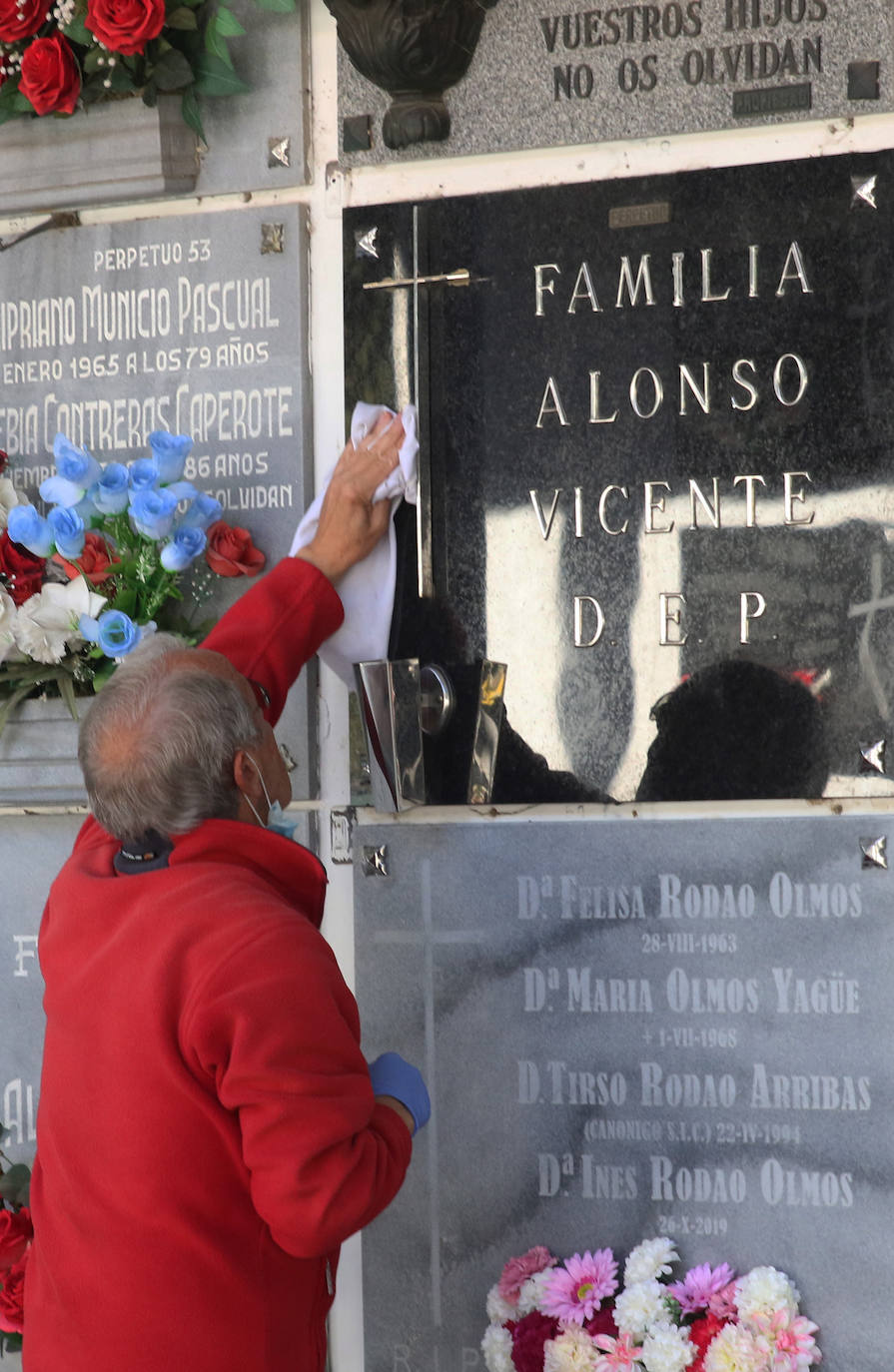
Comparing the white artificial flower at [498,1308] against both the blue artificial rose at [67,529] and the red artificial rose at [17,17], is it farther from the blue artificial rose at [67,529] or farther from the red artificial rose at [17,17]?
the red artificial rose at [17,17]

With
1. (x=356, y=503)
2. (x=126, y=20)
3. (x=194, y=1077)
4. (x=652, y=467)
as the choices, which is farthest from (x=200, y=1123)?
(x=126, y=20)

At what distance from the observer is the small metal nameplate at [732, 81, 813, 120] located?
3.18 m

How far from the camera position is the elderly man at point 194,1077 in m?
2.19

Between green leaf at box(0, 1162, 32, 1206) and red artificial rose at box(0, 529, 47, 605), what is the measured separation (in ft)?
4.54

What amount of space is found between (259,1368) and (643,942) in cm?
127

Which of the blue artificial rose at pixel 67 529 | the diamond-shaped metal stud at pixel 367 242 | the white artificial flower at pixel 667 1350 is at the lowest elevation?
the white artificial flower at pixel 667 1350

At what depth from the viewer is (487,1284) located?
3291 mm

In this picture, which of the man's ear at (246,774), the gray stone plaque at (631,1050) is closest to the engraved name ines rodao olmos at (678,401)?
the gray stone plaque at (631,1050)

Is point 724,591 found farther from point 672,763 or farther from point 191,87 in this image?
point 191,87

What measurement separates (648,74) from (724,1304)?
2.69 meters

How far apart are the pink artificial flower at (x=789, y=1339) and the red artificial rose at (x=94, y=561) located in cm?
213

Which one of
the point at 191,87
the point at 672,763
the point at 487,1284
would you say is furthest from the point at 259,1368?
the point at 191,87

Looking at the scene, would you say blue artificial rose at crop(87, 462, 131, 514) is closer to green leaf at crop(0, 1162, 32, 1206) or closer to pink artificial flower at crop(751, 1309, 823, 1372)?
green leaf at crop(0, 1162, 32, 1206)

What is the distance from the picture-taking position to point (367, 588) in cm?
339
